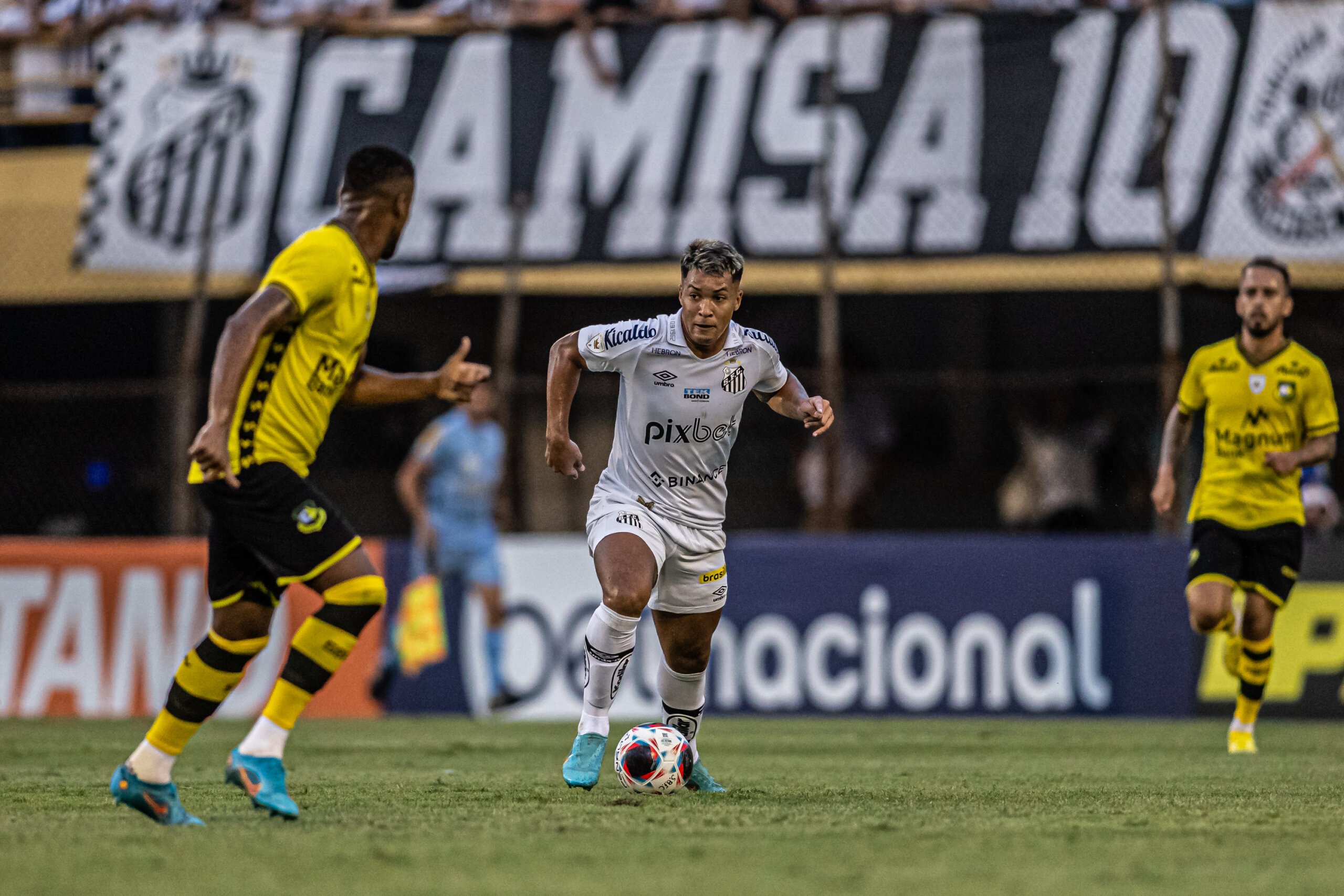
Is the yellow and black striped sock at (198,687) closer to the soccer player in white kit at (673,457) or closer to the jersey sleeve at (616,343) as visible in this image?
the soccer player in white kit at (673,457)

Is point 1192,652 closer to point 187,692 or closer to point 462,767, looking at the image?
point 462,767

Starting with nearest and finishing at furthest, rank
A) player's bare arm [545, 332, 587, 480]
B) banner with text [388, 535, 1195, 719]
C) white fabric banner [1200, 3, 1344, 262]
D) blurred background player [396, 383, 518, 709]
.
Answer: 1. player's bare arm [545, 332, 587, 480]
2. banner with text [388, 535, 1195, 719]
3. blurred background player [396, 383, 518, 709]
4. white fabric banner [1200, 3, 1344, 262]

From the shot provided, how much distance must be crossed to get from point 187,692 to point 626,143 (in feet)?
34.8

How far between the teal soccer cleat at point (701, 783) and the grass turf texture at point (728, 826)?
4.7 inches

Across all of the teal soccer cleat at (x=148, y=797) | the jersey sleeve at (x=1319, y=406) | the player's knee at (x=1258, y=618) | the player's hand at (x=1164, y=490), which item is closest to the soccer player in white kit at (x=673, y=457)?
the teal soccer cleat at (x=148, y=797)

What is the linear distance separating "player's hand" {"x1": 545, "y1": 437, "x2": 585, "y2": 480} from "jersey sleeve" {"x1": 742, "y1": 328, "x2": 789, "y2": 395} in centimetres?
84

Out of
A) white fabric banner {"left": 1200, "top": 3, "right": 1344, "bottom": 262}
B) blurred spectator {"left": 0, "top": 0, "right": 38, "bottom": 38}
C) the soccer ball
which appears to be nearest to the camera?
the soccer ball

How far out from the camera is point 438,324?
18.5 m

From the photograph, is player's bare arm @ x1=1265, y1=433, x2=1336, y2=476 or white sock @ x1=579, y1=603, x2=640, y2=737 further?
player's bare arm @ x1=1265, y1=433, x2=1336, y2=476

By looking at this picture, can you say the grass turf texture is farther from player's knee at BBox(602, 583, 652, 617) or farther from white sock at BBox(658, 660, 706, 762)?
player's knee at BBox(602, 583, 652, 617)

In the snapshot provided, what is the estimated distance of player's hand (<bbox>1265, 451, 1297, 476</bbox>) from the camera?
9750 mm

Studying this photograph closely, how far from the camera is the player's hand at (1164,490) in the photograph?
32.3 ft

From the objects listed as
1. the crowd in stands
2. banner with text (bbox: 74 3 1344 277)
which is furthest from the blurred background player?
the crowd in stands

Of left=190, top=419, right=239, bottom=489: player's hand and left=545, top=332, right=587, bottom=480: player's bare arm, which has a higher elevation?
left=545, top=332, right=587, bottom=480: player's bare arm
